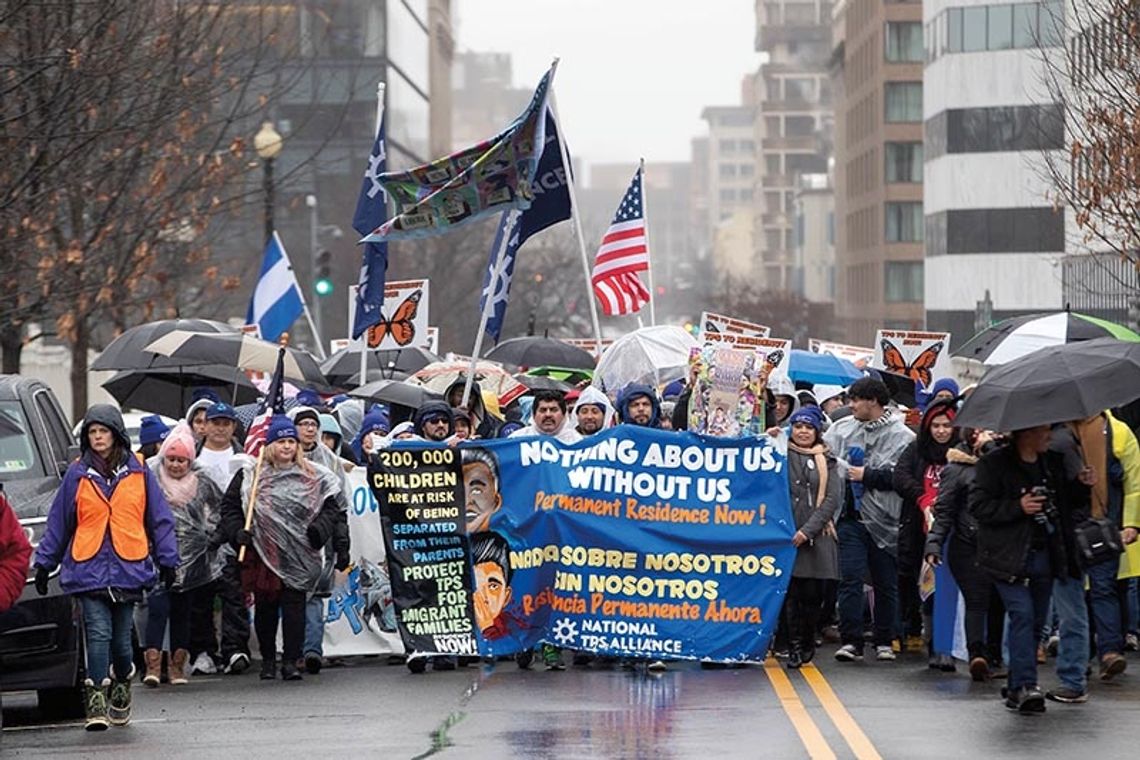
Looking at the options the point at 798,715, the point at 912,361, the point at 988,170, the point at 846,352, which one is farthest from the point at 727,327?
the point at 988,170

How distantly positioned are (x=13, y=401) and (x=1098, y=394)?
6380 mm

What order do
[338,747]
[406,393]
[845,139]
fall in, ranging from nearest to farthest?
[338,747], [406,393], [845,139]

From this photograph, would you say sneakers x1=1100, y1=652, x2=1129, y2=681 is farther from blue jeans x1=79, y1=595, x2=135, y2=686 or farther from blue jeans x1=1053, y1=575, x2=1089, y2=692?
blue jeans x1=79, y1=595, x2=135, y2=686

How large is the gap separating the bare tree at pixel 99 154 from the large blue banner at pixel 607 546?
682 cm

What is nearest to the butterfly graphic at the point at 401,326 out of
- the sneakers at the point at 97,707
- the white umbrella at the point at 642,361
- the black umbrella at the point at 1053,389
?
the white umbrella at the point at 642,361

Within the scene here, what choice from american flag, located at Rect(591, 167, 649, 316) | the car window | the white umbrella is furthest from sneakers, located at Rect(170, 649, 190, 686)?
american flag, located at Rect(591, 167, 649, 316)

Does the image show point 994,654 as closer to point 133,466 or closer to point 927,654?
point 927,654

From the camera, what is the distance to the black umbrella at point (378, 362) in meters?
28.2

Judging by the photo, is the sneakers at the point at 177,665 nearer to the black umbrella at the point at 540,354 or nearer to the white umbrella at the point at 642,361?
the white umbrella at the point at 642,361

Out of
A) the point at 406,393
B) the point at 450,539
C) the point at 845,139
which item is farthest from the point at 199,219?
the point at 845,139

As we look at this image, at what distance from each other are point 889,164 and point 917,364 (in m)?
85.6

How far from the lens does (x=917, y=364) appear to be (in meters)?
24.0

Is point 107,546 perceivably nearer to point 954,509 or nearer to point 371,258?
point 954,509

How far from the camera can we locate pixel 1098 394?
1305 centimetres
